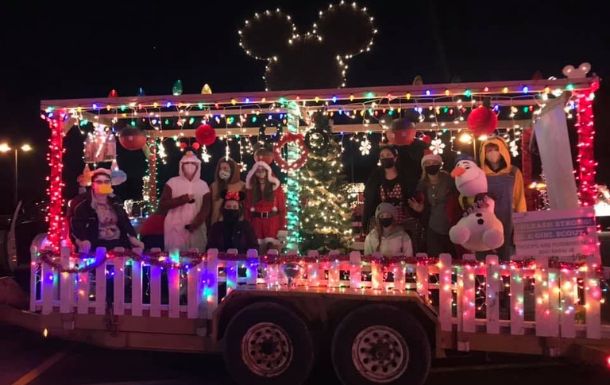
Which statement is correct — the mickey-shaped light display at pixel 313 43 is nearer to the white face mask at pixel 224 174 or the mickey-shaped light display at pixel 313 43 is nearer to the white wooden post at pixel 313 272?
the white face mask at pixel 224 174

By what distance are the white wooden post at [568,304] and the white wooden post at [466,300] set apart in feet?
2.42

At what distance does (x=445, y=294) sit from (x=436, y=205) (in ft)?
6.78

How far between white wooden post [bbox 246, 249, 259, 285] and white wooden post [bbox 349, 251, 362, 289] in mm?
912

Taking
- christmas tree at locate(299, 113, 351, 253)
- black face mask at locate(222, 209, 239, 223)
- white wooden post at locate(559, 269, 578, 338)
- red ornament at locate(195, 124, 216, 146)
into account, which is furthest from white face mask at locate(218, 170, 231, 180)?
white wooden post at locate(559, 269, 578, 338)

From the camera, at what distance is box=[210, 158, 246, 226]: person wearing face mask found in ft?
23.7

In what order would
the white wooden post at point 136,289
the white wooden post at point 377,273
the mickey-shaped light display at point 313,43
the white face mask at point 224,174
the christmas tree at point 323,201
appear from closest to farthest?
the white wooden post at point 377,273 < the white wooden post at point 136,289 < the white face mask at point 224,174 < the mickey-shaped light display at point 313,43 < the christmas tree at point 323,201

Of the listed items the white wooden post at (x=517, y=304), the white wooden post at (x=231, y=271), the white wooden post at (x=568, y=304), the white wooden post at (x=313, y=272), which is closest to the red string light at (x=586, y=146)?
the white wooden post at (x=568, y=304)

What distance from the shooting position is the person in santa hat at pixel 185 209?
685cm

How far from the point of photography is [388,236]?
6.65m

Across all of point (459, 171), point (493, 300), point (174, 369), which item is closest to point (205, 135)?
point (174, 369)

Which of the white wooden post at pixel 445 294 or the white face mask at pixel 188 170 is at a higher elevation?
the white face mask at pixel 188 170

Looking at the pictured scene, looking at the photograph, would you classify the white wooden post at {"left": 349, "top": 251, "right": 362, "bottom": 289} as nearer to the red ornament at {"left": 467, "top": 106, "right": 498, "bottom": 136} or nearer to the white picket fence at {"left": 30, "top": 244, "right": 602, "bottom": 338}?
the white picket fence at {"left": 30, "top": 244, "right": 602, "bottom": 338}

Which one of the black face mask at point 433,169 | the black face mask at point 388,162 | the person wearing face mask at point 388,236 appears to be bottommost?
the person wearing face mask at point 388,236

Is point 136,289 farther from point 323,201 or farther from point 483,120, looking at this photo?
point 323,201
